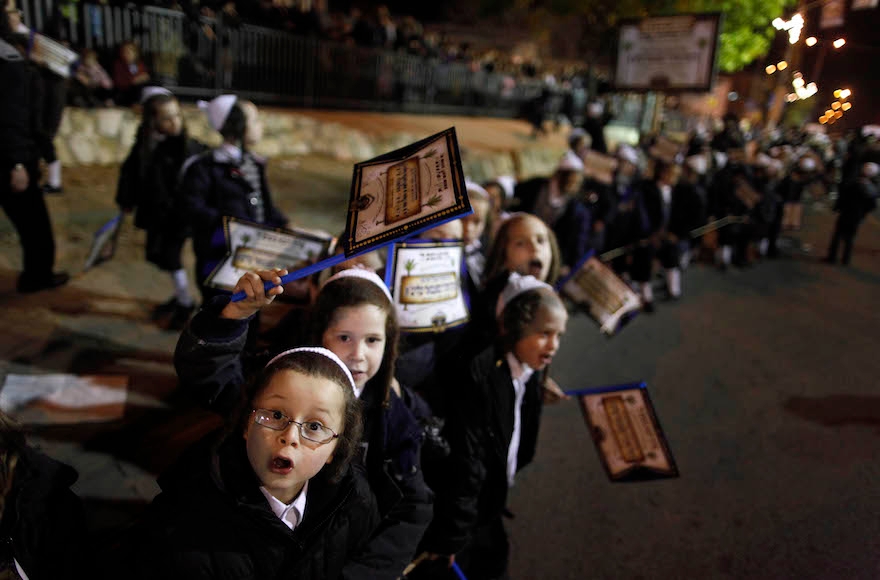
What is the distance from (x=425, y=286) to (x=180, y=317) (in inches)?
107

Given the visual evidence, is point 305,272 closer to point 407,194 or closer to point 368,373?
point 407,194

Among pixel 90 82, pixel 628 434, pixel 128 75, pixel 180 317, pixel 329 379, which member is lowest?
pixel 180 317

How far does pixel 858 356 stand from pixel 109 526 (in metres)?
7.23

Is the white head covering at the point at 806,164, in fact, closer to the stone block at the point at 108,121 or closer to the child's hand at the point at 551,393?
the child's hand at the point at 551,393

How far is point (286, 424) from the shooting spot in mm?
1669

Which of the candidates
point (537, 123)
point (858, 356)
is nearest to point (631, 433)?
point (858, 356)

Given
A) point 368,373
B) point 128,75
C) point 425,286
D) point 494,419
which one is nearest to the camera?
point 368,373

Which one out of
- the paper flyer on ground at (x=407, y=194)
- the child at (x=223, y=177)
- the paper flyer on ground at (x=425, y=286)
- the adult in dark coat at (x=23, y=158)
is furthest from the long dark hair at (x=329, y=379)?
the adult in dark coat at (x=23, y=158)

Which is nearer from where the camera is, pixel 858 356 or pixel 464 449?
pixel 464 449

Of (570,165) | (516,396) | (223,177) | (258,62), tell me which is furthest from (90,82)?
(516,396)

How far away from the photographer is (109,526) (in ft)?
8.89

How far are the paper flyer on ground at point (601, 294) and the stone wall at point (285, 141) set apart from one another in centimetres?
423

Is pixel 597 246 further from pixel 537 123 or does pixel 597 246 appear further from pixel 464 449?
pixel 537 123

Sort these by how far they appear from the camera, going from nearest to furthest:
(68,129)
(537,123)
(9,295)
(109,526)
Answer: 1. (109,526)
2. (9,295)
3. (68,129)
4. (537,123)
